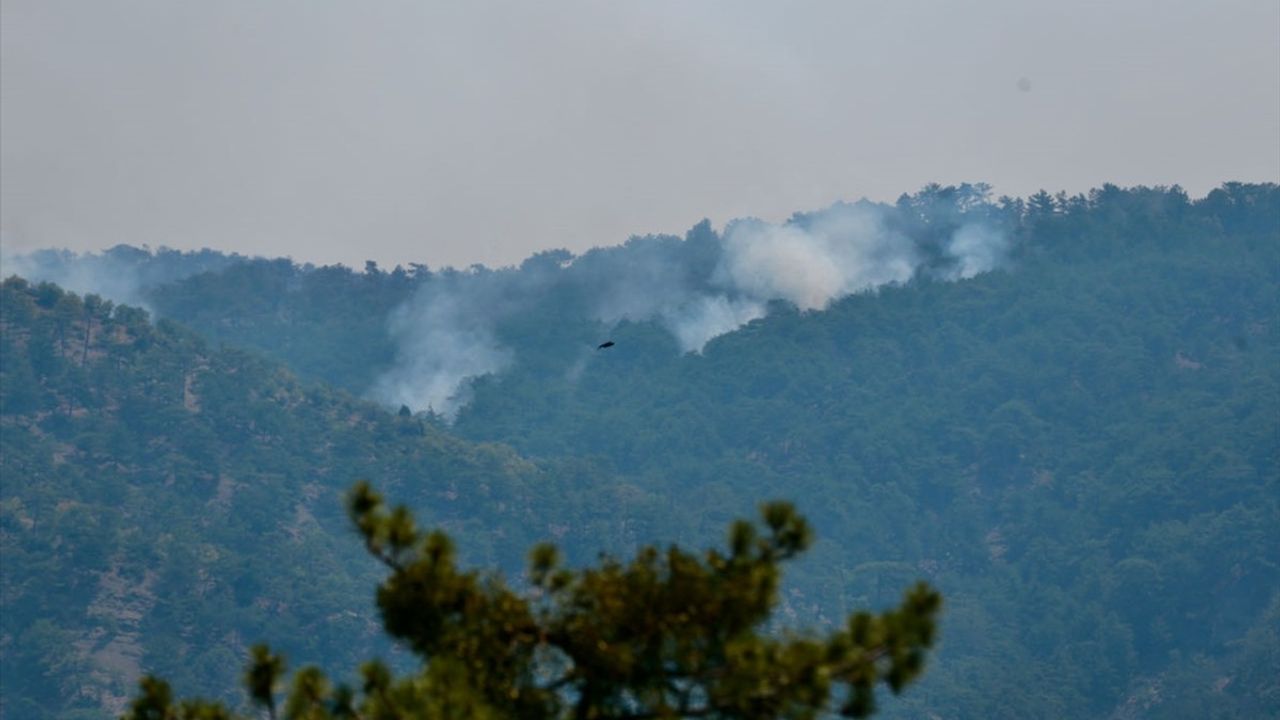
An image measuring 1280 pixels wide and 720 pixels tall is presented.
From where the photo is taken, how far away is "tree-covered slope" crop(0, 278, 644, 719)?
127m

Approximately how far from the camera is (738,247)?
199 m

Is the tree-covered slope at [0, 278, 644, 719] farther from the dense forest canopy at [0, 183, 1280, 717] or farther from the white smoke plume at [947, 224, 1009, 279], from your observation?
the white smoke plume at [947, 224, 1009, 279]

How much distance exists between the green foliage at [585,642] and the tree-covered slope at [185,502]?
9971 centimetres

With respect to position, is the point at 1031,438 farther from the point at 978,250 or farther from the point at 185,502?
the point at 185,502

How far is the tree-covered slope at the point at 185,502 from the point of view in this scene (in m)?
127

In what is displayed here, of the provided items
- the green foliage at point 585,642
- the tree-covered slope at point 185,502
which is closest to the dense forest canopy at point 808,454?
the tree-covered slope at point 185,502

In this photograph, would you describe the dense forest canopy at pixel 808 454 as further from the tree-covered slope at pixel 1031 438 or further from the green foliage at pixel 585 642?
the green foliage at pixel 585 642

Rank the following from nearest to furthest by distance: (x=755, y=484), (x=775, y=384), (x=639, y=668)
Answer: (x=639, y=668) → (x=755, y=484) → (x=775, y=384)

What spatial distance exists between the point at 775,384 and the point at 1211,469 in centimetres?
4058

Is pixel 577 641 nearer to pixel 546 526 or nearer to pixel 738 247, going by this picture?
pixel 546 526

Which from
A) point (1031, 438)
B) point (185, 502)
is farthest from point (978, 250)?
point (185, 502)

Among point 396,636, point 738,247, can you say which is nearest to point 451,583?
point 396,636

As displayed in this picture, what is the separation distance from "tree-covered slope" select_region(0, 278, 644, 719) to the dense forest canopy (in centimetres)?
25

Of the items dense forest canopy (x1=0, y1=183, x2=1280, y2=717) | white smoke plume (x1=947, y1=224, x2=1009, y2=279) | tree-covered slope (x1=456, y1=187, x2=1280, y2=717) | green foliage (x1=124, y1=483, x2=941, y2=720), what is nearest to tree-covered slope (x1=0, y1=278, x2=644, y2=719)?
dense forest canopy (x1=0, y1=183, x2=1280, y2=717)
